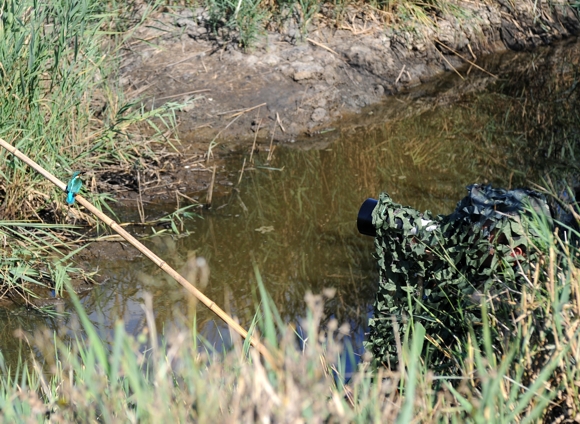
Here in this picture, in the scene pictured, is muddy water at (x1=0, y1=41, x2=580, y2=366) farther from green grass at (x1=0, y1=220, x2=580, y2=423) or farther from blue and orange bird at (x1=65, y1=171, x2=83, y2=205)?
green grass at (x1=0, y1=220, x2=580, y2=423)

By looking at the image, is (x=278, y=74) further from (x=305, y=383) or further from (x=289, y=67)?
(x=305, y=383)

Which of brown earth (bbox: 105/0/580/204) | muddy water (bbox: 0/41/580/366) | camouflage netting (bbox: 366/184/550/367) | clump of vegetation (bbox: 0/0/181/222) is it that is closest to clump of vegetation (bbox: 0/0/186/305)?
clump of vegetation (bbox: 0/0/181/222)

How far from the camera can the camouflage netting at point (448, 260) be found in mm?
2199

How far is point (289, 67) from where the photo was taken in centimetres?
580

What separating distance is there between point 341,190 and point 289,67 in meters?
1.53

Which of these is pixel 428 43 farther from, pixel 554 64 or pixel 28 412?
pixel 28 412

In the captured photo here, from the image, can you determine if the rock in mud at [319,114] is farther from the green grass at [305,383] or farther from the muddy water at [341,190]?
the green grass at [305,383]

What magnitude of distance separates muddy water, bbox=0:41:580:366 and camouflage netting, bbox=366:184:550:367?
1.75ft

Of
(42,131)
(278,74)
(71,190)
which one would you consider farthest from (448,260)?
(278,74)

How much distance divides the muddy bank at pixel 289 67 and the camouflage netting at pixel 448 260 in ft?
8.86

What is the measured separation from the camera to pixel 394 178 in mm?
4770

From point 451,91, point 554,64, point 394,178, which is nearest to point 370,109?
point 451,91

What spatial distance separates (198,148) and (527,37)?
12.5 feet

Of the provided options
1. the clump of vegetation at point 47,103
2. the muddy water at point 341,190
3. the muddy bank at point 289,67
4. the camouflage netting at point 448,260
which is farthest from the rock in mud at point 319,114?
the camouflage netting at point 448,260
